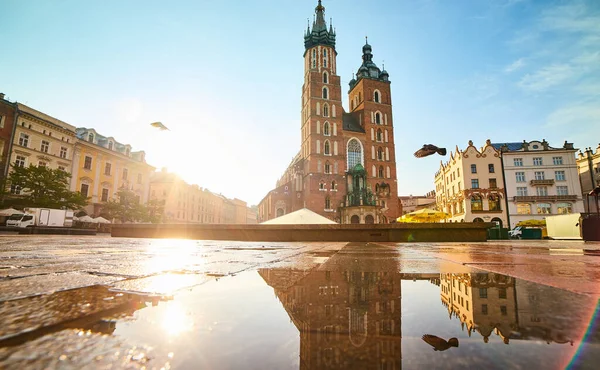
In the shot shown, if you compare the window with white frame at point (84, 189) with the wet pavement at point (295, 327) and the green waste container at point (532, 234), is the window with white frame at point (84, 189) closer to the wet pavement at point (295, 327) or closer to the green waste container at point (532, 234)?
the wet pavement at point (295, 327)

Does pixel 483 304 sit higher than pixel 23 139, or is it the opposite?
pixel 23 139

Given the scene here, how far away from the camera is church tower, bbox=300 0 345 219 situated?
37.8m

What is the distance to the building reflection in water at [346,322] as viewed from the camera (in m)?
0.57

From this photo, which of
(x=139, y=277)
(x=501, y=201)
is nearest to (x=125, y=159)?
(x=139, y=277)

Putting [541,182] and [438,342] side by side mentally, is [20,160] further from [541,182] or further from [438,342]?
[541,182]

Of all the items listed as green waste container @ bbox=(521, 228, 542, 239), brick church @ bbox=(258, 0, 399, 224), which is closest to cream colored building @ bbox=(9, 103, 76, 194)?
brick church @ bbox=(258, 0, 399, 224)

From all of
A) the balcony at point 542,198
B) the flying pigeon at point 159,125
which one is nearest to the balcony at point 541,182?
the balcony at point 542,198

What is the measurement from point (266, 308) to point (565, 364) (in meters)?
0.75

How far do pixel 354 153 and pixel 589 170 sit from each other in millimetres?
29406

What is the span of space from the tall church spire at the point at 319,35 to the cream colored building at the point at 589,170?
36.9m

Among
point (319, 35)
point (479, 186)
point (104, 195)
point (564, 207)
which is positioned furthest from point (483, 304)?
point (319, 35)

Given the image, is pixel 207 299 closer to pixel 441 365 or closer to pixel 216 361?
pixel 216 361

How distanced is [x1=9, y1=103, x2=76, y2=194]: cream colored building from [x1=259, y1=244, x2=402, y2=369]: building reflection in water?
30.6 meters

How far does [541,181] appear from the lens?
1357 inches
